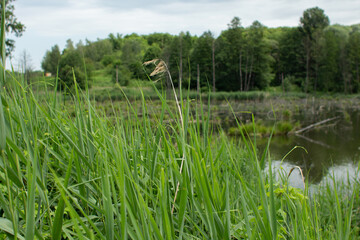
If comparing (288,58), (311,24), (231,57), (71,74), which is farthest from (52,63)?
(311,24)

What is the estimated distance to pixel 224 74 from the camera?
38344mm

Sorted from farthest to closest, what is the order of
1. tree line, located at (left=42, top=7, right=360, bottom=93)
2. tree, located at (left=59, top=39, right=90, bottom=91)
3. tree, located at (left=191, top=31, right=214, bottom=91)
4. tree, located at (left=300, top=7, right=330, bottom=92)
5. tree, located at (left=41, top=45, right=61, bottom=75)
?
tree, located at (left=300, top=7, right=330, bottom=92)
tree line, located at (left=42, top=7, right=360, bottom=93)
tree, located at (left=191, top=31, right=214, bottom=91)
tree, located at (left=41, top=45, right=61, bottom=75)
tree, located at (left=59, top=39, right=90, bottom=91)

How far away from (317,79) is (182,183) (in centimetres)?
4025

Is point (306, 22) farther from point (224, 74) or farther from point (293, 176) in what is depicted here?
point (293, 176)

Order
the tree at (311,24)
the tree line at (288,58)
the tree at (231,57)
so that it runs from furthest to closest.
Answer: the tree at (311,24) → the tree at (231,57) → the tree line at (288,58)

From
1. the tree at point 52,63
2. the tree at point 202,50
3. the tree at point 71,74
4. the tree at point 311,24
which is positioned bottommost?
the tree at point 71,74

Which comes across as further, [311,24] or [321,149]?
[311,24]

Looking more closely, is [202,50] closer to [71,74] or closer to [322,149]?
[322,149]

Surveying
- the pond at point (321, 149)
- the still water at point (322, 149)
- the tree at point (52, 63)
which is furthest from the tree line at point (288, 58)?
the still water at point (322, 149)

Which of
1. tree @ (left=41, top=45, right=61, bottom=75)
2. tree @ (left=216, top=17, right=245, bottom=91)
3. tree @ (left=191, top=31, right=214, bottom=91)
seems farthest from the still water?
tree @ (left=216, top=17, right=245, bottom=91)

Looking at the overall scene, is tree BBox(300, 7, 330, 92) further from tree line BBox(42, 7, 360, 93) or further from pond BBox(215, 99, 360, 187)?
pond BBox(215, 99, 360, 187)

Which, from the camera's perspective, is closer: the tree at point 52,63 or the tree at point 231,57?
the tree at point 52,63

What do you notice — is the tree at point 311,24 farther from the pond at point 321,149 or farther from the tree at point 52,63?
the tree at point 52,63

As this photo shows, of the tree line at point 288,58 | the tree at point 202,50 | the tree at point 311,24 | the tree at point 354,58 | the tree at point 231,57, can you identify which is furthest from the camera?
the tree at point 311,24
